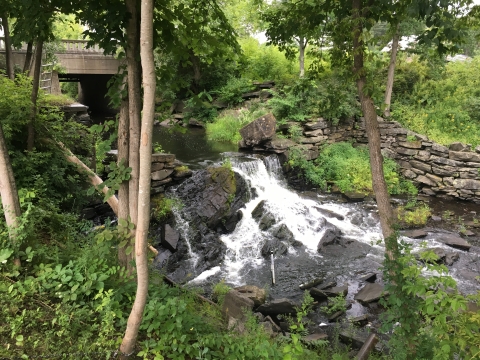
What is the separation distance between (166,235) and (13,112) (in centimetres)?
468

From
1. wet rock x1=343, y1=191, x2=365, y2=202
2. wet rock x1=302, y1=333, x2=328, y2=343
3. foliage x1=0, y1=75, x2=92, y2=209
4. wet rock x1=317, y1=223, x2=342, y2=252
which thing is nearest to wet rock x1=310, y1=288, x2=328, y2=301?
wet rock x1=302, y1=333, x2=328, y2=343

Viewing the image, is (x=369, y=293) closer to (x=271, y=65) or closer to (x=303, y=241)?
(x=303, y=241)

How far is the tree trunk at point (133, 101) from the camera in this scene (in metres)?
3.88

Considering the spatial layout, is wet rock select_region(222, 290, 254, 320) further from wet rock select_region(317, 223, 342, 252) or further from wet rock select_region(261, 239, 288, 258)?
wet rock select_region(317, 223, 342, 252)

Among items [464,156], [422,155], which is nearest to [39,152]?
[422,155]

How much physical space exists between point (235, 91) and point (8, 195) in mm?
17578

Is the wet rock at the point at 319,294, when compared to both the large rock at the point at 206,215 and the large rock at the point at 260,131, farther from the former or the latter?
the large rock at the point at 260,131

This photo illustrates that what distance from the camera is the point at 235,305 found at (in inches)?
261

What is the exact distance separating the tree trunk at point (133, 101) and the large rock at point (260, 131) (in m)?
10.6

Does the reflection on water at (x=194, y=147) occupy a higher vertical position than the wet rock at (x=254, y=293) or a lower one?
higher

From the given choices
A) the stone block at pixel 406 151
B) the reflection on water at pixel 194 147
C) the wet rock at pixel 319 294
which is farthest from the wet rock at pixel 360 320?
the stone block at pixel 406 151

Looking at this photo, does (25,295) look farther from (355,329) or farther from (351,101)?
(351,101)

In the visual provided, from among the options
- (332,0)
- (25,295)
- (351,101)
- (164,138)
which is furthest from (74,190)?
(351,101)

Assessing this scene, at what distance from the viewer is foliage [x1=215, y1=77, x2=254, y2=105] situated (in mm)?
20156
